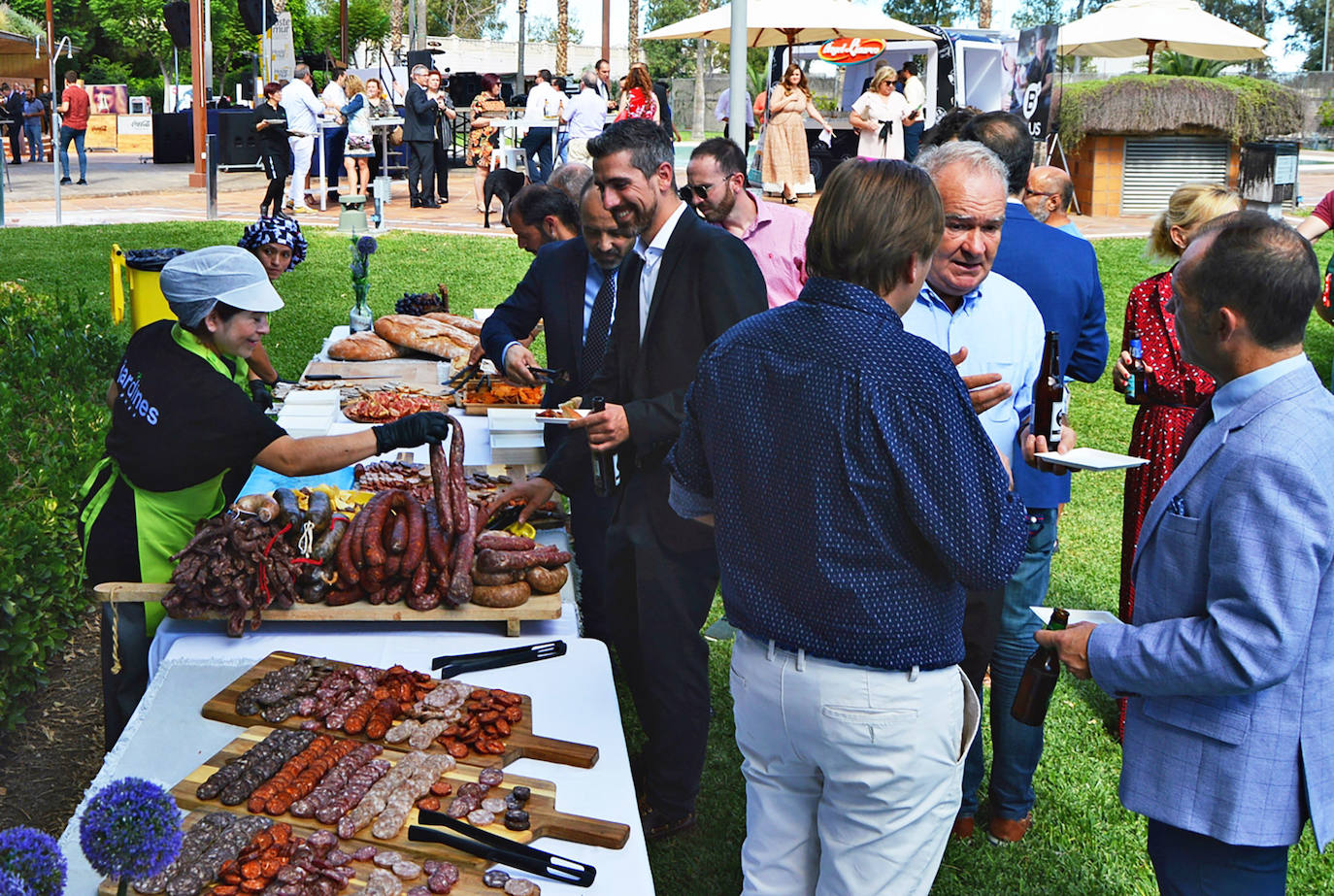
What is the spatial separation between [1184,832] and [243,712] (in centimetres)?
229

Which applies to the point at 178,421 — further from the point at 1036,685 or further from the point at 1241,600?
the point at 1241,600

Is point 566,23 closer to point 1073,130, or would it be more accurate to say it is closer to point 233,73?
point 233,73

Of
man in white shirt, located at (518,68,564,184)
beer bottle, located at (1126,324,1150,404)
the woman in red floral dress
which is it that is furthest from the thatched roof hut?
beer bottle, located at (1126,324,1150,404)

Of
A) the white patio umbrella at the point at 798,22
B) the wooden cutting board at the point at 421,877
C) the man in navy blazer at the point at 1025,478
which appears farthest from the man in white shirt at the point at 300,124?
the wooden cutting board at the point at 421,877

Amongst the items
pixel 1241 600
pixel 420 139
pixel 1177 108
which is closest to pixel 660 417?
pixel 1241 600

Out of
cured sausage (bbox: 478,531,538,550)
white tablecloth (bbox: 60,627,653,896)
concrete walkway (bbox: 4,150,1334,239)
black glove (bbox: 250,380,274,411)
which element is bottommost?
white tablecloth (bbox: 60,627,653,896)

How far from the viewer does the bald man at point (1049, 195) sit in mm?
5379

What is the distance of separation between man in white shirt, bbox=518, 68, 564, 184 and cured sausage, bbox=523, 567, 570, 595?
1603 centimetres

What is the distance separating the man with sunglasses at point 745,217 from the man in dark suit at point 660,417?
2201mm

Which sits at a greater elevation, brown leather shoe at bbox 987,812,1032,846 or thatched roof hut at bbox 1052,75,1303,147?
thatched roof hut at bbox 1052,75,1303,147

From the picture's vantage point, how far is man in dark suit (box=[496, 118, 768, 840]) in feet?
12.5

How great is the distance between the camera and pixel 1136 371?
4.88 meters

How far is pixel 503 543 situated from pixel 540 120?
16.5 meters

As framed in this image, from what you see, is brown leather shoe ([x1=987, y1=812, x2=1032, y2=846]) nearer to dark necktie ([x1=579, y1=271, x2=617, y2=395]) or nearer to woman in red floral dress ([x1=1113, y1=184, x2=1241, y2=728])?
woman in red floral dress ([x1=1113, y1=184, x2=1241, y2=728])
